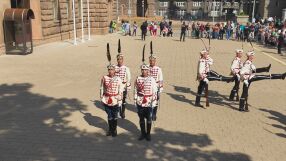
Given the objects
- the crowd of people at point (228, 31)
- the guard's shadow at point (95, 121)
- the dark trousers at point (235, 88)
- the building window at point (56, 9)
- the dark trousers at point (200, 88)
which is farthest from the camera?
the crowd of people at point (228, 31)

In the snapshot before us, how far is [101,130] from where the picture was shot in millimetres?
9633

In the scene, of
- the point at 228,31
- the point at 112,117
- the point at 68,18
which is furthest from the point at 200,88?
the point at 228,31

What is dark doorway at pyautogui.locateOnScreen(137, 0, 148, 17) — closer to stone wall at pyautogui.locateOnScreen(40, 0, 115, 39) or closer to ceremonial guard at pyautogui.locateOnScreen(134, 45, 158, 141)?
stone wall at pyautogui.locateOnScreen(40, 0, 115, 39)

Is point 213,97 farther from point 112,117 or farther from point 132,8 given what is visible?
point 132,8

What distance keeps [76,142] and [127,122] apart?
1936mm

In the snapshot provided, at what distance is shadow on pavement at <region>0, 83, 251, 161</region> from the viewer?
26.3 feet

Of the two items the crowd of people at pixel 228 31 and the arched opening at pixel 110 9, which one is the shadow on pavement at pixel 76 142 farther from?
the arched opening at pixel 110 9

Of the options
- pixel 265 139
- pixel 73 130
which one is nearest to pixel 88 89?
pixel 73 130

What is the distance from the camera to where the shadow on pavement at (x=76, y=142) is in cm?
802

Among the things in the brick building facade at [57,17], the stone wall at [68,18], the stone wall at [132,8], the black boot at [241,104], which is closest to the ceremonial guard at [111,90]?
the black boot at [241,104]

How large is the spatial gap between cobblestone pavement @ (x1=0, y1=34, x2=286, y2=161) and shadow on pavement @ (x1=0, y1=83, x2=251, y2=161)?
0.07 ft

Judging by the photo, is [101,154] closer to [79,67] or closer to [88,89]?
[88,89]

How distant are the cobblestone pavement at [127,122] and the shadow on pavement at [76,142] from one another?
0.02 metres

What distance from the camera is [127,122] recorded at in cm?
1027
